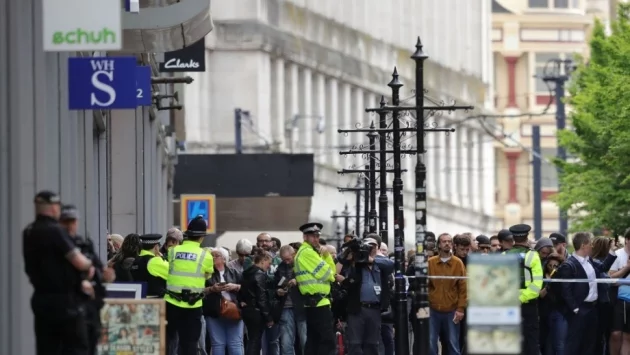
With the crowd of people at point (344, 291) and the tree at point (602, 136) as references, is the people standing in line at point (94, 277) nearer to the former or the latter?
the crowd of people at point (344, 291)

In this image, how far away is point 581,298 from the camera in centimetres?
2798

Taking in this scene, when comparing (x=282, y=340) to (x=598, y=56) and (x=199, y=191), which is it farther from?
(x=598, y=56)

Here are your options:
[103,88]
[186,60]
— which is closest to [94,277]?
[103,88]

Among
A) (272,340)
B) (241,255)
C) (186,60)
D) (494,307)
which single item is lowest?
(272,340)

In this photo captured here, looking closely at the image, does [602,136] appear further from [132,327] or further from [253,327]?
[132,327]

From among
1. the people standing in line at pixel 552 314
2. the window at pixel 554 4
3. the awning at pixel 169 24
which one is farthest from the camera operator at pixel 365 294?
the window at pixel 554 4

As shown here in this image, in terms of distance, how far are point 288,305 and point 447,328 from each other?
9.24ft

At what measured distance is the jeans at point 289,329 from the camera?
2925 centimetres

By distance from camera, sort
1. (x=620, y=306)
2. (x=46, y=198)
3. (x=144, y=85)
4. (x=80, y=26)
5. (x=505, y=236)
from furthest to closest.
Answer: (x=620, y=306) → (x=505, y=236) → (x=144, y=85) → (x=80, y=26) → (x=46, y=198)

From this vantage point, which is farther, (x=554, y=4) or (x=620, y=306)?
(x=554, y=4)

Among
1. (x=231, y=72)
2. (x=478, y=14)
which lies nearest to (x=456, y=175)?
(x=478, y=14)

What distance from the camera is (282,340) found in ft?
96.6

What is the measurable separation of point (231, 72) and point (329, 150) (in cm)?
1092

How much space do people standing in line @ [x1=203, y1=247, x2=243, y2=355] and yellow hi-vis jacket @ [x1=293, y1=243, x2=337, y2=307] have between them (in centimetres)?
84
